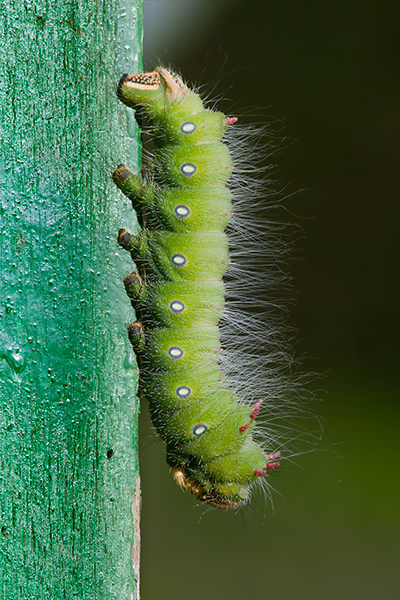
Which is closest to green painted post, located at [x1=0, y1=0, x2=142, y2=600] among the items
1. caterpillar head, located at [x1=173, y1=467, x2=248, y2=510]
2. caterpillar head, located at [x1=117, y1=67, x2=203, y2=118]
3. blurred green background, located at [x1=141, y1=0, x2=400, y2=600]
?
caterpillar head, located at [x1=117, y1=67, x2=203, y2=118]

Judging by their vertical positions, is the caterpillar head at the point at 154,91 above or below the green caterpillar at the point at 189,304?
above

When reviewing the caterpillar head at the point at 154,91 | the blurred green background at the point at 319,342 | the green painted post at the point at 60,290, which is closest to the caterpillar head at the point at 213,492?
the green painted post at the point at 60,290

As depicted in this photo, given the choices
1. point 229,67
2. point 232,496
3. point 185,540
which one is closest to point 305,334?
point 185,540

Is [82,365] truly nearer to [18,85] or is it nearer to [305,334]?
[18,85]

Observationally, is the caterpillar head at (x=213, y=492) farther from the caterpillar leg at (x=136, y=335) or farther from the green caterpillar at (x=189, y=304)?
the caterpillar leg at (x=136, y=335)

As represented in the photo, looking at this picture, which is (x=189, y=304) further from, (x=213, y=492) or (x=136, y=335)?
(x=213, y=492)

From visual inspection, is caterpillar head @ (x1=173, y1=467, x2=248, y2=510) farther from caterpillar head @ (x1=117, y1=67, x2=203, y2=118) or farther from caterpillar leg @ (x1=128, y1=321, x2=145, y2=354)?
caterpillar head @ (x1=117, y1=67, x2=203, y2=118)
